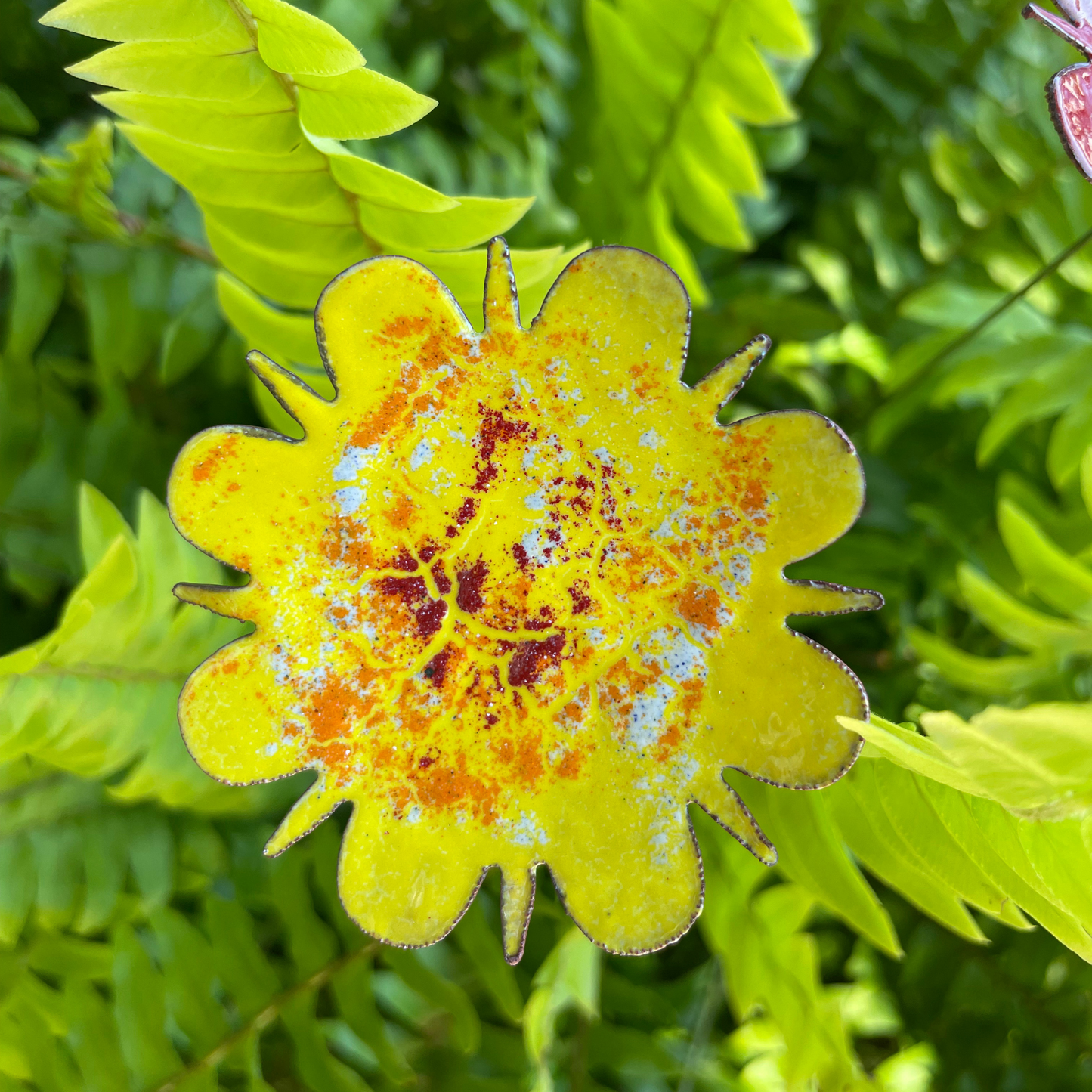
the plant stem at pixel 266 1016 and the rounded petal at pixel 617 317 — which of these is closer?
the rounded petal at pixel 617 317

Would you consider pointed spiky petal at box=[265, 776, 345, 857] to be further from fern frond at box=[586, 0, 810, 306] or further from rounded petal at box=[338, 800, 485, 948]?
fern frond at box=[586, 0, 810, 306]

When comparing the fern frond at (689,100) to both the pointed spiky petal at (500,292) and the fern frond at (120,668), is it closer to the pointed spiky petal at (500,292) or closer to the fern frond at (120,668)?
the pointed spiky petal at (500,292)

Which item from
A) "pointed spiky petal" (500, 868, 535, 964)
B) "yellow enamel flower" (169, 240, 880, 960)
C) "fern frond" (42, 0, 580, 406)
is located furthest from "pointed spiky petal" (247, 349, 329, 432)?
"pointed spiky petal" (500, 868, 535, 964)

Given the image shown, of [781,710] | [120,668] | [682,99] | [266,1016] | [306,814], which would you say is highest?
[682,99]

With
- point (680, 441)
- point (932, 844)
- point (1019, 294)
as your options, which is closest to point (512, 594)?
point (680, 441)

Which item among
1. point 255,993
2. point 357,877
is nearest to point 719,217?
point 357,877

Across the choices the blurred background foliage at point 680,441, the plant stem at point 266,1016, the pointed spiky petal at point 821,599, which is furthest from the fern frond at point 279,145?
the plant stem at point 266,1016

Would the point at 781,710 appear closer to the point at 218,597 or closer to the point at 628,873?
the point at 628,873

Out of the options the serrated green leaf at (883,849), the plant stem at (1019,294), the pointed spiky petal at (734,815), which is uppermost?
the plant stem at (1019,294)
